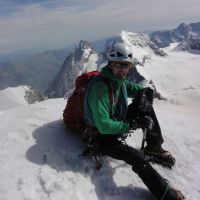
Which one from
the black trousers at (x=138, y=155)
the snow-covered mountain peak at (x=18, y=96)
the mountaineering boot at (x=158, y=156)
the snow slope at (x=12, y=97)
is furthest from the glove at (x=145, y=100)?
the snow-covered mountain peak at (x=18, y=96)

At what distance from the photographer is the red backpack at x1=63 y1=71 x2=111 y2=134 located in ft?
30.9

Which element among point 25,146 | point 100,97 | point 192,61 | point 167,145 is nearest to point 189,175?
point 167,145

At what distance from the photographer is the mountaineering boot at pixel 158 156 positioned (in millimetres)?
9133

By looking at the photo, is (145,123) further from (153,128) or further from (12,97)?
(12,97)

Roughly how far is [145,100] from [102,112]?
161cm

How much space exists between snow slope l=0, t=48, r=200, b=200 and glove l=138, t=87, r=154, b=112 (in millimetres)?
1544

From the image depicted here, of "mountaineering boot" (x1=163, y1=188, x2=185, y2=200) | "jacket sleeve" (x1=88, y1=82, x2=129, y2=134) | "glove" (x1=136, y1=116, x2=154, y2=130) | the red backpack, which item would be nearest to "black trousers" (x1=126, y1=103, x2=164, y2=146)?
"glove" (x1=136, y1=116, x2=154, y2=130)

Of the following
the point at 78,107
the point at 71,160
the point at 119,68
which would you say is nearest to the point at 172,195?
the point at 71,160

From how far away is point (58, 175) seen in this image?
8.06m

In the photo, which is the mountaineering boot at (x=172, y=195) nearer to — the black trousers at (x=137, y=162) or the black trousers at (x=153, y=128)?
the black trousers at (x=137, y=162)

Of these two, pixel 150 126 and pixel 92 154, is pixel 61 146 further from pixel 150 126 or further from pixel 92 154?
pixel 150 126

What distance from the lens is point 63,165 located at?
28.1 feet

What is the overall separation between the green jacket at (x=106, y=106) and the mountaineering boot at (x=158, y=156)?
128 centimetres

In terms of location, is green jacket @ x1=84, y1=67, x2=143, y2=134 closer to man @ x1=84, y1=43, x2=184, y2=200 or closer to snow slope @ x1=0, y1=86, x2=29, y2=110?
man @ x1=84, y1=43, x2=184, y2=200
